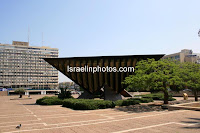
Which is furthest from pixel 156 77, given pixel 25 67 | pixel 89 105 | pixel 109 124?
pixel 25 67

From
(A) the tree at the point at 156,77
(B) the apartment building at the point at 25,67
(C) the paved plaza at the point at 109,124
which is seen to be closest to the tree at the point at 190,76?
(A) the tree at the point at 156,77

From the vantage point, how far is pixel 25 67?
11331 cm

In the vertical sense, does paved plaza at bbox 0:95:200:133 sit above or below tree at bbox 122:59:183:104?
below

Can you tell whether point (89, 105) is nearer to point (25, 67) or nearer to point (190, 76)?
point (190, 76)

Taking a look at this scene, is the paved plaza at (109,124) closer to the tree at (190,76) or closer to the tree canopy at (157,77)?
the tree canopy at (157,77)

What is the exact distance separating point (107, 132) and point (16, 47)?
118 metres

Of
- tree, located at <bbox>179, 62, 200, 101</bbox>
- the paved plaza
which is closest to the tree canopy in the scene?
tree, located at <bbox>179, 62, 200, 101</bbox>

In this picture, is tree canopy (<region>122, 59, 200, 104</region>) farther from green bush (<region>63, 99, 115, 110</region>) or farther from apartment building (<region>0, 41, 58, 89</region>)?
apartment building (<region>0, 41, 58, 89</region>)

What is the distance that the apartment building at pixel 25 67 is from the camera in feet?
354

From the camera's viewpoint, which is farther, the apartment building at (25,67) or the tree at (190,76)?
the apartment building at (25,67)

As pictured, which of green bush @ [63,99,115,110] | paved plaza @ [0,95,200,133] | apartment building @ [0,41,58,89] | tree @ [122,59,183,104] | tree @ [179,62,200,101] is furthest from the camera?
apartment building @ [0,41,58,89]

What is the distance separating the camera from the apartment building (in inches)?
4242

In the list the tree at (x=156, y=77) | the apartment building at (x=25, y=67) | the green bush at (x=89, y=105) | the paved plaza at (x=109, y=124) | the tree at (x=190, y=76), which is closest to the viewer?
the paved plaza at (x=109, y=124)

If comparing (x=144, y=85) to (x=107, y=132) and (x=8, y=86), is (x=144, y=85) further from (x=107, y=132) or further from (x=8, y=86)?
(x=8, y=86)
